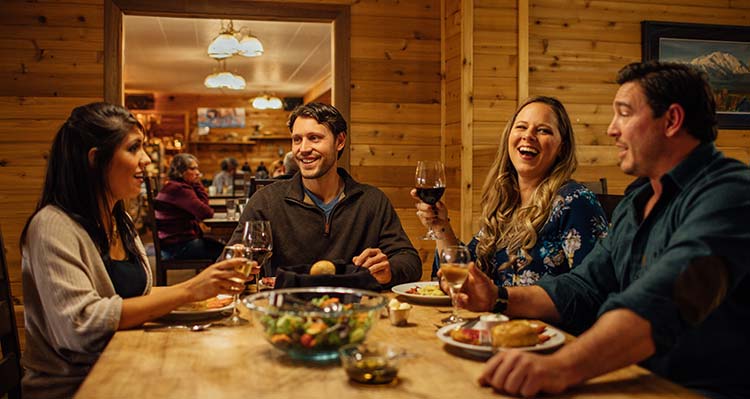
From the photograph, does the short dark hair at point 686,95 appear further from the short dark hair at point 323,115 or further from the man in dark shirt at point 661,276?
the short dark hair at point 323,115

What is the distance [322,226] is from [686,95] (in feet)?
4.85

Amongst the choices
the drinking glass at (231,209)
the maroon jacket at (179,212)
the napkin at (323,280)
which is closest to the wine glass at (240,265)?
the napkin at (323,280)

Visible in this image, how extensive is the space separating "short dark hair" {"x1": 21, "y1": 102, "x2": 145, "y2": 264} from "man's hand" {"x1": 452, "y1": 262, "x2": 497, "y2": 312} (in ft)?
3.12

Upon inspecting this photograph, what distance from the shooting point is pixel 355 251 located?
266cm

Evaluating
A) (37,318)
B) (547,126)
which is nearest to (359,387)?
(37,318)

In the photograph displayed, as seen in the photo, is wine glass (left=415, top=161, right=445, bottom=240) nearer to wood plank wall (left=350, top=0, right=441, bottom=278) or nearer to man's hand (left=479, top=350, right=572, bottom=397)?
man's hand (left=479, top=350, right=572, bottom=397)

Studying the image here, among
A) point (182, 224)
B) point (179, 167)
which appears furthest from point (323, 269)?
point (179, 167)

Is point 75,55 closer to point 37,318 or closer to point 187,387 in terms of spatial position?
point 37,318

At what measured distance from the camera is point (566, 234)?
7.07 feet

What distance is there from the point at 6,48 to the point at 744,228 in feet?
14.3

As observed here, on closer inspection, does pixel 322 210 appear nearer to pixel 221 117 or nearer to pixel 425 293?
pixel 425 293

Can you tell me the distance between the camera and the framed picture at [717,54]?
4.87 metres

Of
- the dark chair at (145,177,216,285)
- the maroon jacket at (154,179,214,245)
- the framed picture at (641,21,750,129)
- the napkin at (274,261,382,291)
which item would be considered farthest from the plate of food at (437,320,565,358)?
the maroon jacket at (154,179,214,245)

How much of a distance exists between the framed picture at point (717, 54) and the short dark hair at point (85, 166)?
13.3 ft
